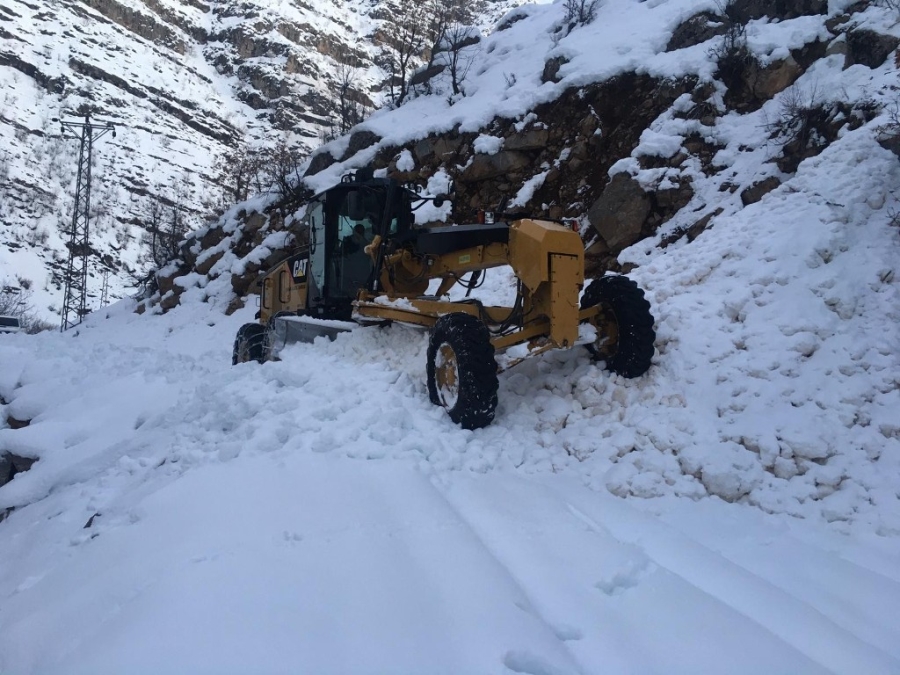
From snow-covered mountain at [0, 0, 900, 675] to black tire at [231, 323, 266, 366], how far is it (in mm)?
1237

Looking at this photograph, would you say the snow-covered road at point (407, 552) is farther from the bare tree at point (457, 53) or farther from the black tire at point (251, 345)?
the bare tree at point (457, 53)

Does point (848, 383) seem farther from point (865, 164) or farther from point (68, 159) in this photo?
point (68, 159)

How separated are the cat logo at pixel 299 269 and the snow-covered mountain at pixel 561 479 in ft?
5.40

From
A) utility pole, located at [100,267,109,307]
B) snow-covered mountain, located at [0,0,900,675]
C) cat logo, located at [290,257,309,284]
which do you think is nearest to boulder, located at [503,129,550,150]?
snow-covered mountain, located at [0,0,900,675]

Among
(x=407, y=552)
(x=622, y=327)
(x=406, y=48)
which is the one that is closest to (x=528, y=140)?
(x=622, y=327)

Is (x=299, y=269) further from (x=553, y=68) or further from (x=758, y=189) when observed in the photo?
(x=553, y=68)

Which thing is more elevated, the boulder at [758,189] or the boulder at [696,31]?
the boulder at [696,31]

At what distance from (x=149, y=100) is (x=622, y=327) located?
67.7 meters

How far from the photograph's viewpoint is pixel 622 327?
15.3 feet

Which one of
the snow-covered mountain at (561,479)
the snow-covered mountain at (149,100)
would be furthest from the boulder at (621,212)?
the snow-covered mountain at (149,100)

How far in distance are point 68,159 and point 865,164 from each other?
178 ft

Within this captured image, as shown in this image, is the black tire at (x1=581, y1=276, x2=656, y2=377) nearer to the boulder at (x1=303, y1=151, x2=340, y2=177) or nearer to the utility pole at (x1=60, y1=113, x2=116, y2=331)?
the boulder at (x1=303, y1=151, x2=340, y2=177)

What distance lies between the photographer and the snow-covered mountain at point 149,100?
39.7 metres

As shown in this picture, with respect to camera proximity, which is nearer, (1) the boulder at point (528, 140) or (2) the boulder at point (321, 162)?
(1) the boulder at point (528, 140)
